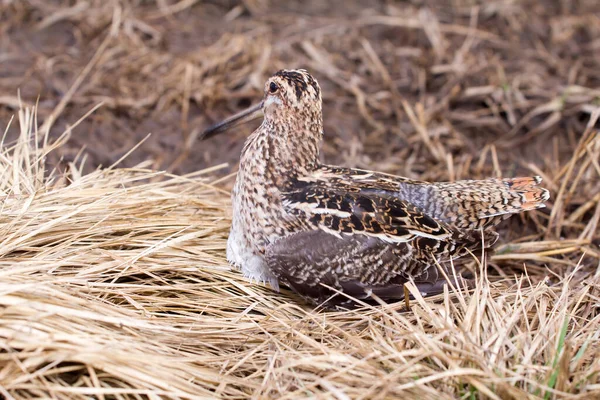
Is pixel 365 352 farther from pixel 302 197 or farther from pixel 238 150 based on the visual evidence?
pixel 238 150

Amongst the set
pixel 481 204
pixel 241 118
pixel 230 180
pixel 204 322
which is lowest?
pixel 204 322

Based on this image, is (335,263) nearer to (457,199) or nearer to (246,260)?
(246,260)

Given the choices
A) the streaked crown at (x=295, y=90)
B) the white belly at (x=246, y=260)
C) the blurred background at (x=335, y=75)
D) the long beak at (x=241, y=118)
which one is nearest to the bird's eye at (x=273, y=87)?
the streaked crown at (x=295, y=90)

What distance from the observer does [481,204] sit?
3.80 meters

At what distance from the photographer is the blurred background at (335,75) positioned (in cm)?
549

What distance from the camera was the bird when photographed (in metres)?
3.53

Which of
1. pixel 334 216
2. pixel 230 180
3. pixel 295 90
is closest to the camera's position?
pixel 334 216

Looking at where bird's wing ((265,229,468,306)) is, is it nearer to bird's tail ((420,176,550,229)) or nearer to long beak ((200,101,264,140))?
bird's tail ((420,176,550,229))

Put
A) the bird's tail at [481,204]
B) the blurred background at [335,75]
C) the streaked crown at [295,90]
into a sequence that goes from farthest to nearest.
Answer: the blurred background at [335,75]
the bird's tail at [481,204]
the streaked crown at [295,90]

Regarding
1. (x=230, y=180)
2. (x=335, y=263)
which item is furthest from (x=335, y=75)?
(x=335, y=263)

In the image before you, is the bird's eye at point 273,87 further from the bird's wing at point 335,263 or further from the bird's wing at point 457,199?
the bird's wing at point 335,263

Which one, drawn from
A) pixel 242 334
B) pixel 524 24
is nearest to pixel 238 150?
pixel 242 334

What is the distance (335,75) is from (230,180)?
162cm

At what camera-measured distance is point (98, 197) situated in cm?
399
